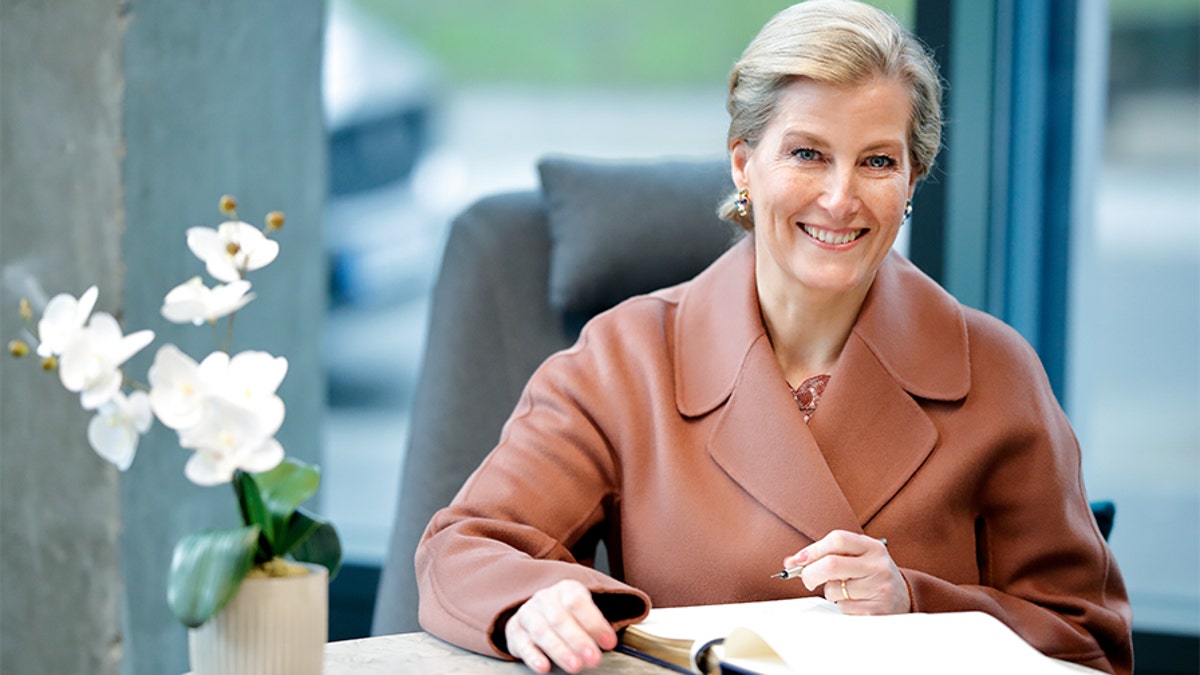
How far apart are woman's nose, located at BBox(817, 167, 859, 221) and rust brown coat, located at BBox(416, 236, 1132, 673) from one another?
0.16 metres

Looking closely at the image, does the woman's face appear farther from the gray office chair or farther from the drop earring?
the gray office chair

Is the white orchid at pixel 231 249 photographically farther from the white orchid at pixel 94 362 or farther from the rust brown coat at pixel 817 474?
the rust brown coat at pixel 817 474

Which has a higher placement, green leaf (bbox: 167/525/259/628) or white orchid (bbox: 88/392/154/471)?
white orchid (bbox: 88/392/154/471)

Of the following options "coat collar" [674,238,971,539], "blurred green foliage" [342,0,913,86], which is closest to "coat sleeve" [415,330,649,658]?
"coat collar" [674,238,971,539]

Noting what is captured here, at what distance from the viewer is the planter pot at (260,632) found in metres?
0.97

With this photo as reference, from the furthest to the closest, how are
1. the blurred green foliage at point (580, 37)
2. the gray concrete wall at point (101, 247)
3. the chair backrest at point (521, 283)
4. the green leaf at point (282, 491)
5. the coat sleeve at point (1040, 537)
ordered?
the blurred green foliage at point (580, 37) → the gray concrete wall at point (101, 247) → the chair backrest at point (521, 283) → the coat sleeve at point (1040, 537) → the green leaf at point (282, 491)

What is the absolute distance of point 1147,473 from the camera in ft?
8.57

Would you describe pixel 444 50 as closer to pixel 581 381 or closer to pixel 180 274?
pixel 180 274

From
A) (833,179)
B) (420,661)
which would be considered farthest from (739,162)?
(420,661)

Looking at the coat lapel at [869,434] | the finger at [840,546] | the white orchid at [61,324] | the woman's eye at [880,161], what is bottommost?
the finger at [840,546]

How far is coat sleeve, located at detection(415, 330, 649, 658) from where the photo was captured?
122cm

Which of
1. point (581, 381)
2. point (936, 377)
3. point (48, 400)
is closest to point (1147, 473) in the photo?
point (936, 377)

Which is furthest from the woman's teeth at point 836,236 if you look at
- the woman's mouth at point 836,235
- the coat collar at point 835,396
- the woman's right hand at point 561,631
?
the woman's right hand at point 561,631

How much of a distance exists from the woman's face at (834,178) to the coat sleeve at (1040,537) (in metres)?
0.20
